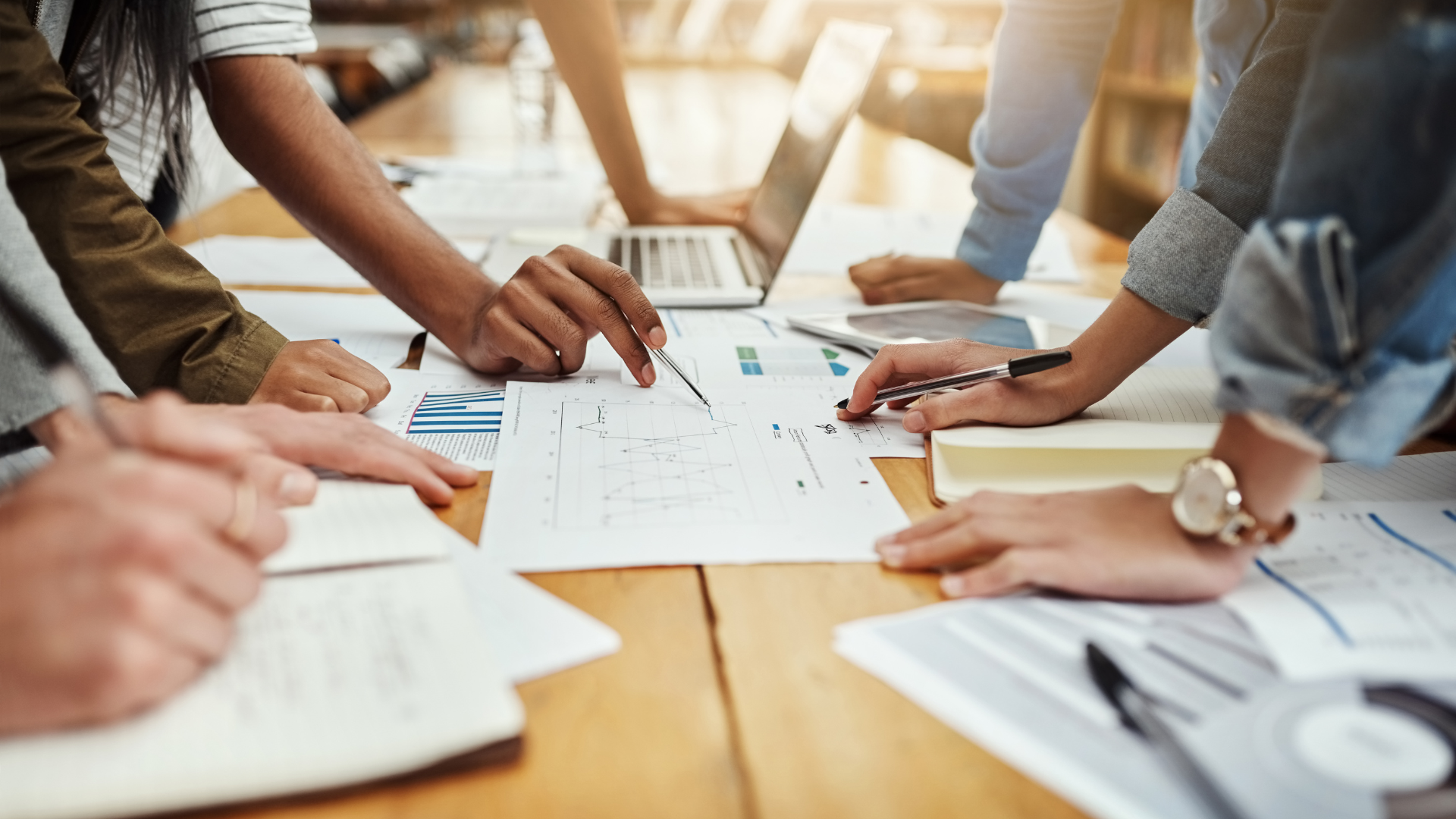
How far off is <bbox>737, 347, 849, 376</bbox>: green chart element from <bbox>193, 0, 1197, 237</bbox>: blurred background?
92 cm

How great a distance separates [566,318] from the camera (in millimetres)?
883

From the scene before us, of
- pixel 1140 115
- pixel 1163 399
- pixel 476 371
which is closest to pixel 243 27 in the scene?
pixel 476 371

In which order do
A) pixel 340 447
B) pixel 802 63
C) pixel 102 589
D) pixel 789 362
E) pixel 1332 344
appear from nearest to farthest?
pixel 102 589, pixel 1332 344, pixel 340 447, pixel 789 362, pixel 802 63

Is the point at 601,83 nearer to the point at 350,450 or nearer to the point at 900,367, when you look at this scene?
Result: the point at 900,367

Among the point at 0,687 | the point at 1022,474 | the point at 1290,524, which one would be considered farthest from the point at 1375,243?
the point at 0,687

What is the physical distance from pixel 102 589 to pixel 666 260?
102 cm

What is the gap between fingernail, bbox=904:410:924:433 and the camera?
0.78 meters

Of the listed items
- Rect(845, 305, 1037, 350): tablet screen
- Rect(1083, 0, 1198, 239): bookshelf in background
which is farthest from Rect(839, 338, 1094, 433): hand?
Rect(1083, 0, 1198, 239): bookshelf in background

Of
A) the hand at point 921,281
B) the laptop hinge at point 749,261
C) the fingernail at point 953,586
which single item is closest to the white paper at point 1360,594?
the fingernail at point 953,586

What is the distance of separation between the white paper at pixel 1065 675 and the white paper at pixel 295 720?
0.20 m

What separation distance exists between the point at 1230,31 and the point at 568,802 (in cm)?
122

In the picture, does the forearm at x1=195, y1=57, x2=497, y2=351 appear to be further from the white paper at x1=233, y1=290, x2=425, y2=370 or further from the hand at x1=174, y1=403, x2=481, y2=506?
the hand at x1=174, y1=403, x2=481, y2=506

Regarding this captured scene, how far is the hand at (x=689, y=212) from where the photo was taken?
61.4 inches

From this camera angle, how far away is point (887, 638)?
52 cm
